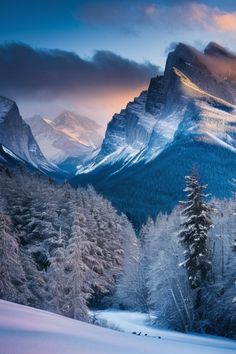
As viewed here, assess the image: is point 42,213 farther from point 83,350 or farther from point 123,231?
point 83,350

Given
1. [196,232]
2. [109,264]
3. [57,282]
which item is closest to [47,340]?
[57,282]

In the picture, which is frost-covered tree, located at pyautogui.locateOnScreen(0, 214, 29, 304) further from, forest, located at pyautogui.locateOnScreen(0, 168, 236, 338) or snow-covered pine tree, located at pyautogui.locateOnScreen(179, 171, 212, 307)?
snow-covered pine tree, located at pyautogui.locateOnScreen(179, 171, 212, 307)

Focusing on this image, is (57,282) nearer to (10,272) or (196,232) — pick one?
(10,272)

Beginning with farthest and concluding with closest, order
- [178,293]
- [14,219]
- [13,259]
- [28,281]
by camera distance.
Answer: [14,219], [178,293], [28,281], [13,259]

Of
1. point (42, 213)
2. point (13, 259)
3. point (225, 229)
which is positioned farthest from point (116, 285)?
point (13, 259)

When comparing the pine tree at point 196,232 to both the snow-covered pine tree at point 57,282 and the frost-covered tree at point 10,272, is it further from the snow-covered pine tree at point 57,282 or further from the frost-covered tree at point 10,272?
the frost-covered tree at point 10,272

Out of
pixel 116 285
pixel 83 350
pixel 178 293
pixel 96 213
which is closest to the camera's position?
pixel 83 350

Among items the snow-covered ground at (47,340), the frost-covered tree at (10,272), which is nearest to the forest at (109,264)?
the frost-covered tree at (10,272)

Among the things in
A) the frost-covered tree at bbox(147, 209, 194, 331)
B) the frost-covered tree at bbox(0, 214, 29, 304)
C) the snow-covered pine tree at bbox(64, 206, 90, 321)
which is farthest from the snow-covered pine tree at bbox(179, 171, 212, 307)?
the frost-covered tree at bbox(0, 214, 29, 304)

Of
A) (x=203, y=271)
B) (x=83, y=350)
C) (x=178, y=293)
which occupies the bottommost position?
(x=178, y=293)
